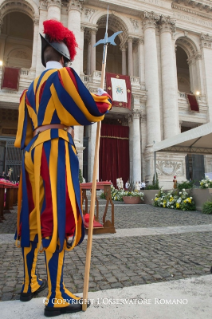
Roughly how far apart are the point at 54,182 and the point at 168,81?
1855cm

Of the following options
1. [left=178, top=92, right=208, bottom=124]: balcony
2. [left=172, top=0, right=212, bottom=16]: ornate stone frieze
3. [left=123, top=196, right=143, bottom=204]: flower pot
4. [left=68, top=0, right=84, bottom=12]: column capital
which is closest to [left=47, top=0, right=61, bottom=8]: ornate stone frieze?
[left=68, top=0, right=84, bottom=12]: column capital

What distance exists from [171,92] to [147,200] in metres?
10.8

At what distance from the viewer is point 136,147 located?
17.1m

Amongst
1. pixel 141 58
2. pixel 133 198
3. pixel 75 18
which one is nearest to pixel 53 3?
pixel 75 18

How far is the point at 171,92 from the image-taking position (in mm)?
17781

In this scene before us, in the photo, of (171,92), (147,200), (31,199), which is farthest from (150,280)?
(171,92)

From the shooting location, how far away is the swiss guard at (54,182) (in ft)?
4.66

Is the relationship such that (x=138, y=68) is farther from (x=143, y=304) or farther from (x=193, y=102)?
(x=143, y=304)

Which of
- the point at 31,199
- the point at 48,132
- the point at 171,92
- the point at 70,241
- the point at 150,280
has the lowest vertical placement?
the point at 150,280

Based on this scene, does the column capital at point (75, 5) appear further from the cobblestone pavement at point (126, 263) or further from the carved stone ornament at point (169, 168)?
the cobblestone pavement at point (126, 263)

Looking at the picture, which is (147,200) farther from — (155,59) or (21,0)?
(21,0)

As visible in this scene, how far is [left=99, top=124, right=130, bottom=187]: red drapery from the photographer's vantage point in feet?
58.6

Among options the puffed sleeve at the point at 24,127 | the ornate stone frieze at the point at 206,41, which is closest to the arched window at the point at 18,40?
the ornate stone frieze at the point at 206,41

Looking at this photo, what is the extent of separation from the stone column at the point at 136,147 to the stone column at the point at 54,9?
9.16m
